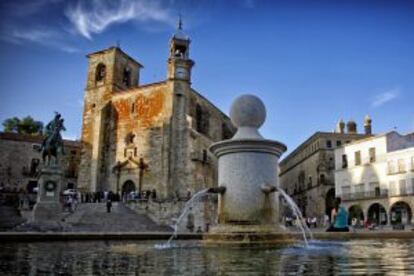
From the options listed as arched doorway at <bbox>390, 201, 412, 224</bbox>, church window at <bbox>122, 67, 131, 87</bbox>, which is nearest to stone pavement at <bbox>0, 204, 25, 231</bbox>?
church window at <bbox>122, 67, 131, 87</bbox>

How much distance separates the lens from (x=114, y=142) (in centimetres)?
4284

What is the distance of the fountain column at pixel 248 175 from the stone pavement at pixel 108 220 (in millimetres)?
16632

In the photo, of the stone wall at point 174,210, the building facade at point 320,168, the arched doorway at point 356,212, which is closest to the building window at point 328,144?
the building facade at point 320,168

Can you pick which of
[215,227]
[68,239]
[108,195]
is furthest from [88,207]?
[215,227]

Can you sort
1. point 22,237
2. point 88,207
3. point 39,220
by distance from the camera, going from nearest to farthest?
point 22,237 → point 39,220 → point 88,207

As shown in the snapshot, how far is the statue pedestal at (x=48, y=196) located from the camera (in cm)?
2291

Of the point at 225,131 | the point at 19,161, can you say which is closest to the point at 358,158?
the point at 225,131

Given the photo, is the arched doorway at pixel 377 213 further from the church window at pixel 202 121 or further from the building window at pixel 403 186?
the church window at pixel 202 121

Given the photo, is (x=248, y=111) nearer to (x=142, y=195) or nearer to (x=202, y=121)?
(x=142, y=195)

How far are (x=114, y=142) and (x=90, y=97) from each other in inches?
251

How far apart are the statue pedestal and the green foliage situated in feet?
137

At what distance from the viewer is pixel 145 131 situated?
41.0 metres

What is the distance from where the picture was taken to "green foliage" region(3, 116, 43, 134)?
6075cm

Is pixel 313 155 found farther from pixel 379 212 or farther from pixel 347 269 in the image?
pixel 347 269
